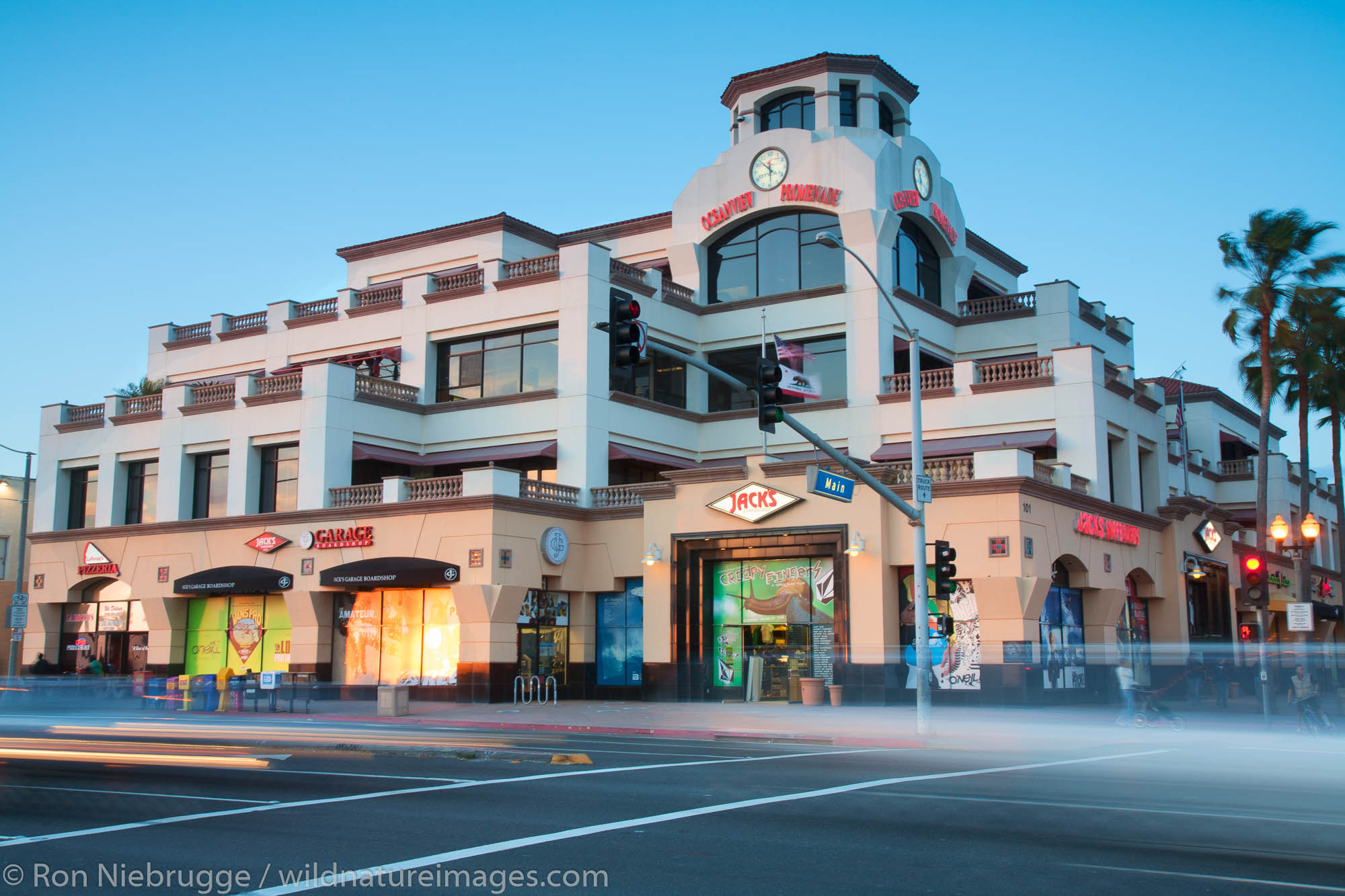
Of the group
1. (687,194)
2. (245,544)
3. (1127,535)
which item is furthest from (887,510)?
(245,544)

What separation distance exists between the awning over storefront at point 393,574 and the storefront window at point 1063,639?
17855mm

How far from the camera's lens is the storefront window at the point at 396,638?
38.8 meters

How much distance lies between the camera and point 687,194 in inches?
1857

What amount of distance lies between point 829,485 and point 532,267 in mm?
19356

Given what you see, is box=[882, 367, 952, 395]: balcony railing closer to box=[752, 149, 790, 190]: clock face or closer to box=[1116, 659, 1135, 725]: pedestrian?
box=[752, 149, 790, 190]: clock face

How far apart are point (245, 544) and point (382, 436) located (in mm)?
6016

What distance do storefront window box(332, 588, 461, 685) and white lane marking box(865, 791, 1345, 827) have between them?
25.6 m

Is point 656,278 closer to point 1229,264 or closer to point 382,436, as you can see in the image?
point 382,436

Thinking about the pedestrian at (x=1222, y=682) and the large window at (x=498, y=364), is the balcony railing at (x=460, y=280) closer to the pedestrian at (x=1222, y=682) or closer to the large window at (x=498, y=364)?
the large window at (x=498, y=364)

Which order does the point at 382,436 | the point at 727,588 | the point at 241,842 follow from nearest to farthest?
the point at 241,842
the point at 727,588
the point at 382,436

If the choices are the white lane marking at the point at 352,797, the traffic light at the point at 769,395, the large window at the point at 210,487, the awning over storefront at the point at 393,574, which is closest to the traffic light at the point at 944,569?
the white lane marking at the point at 352,797

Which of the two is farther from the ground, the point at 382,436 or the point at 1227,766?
the point at 382,436

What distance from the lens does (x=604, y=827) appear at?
12.1m

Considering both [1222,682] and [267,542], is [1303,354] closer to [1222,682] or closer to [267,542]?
[1222,682]
